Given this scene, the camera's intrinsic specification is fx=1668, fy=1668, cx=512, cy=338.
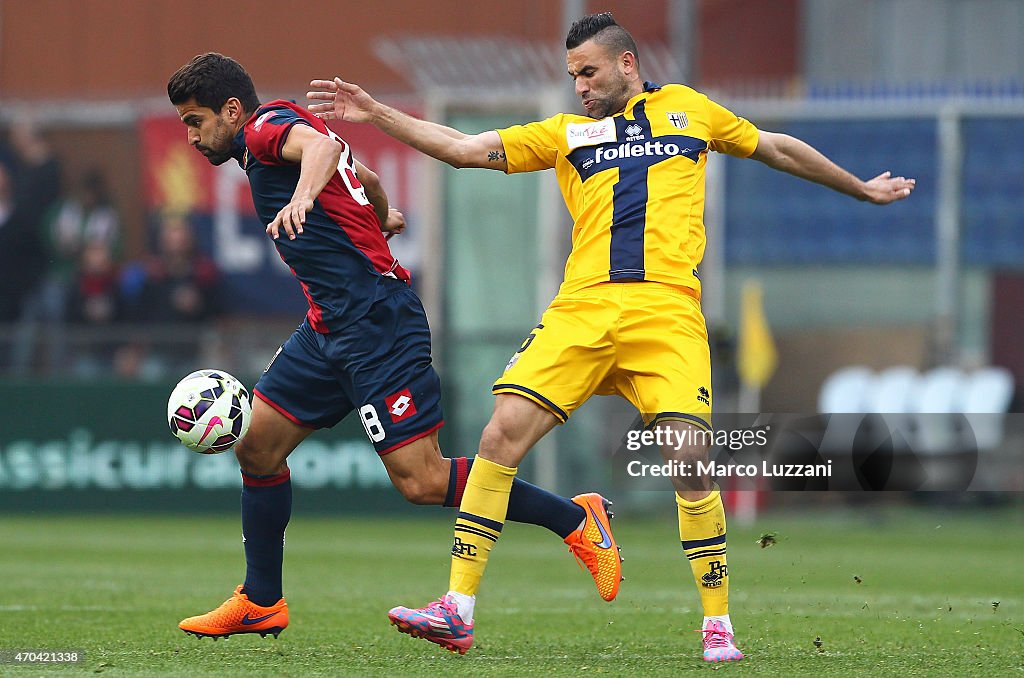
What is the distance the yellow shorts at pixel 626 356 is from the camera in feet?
20.9

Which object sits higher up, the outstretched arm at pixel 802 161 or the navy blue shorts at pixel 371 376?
the outstretched arm at pixel 802 161

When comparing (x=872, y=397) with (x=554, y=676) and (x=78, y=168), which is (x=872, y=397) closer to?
(x=78, y=168)

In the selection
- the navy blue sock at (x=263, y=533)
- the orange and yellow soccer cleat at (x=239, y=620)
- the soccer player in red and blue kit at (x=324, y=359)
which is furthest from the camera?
the navy blue sock at (x=263, y=533)

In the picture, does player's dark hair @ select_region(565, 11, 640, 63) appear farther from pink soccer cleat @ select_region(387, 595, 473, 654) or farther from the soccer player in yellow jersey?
pink soccer cleat @ select_region(387, 595, 473, 654)

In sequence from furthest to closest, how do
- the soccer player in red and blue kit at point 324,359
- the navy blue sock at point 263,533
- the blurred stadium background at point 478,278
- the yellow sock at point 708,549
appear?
the blurred stadium background at point 478,278
the navy blue sock at point 263,533
the soccer player in red and blue kit at point 324,359
the yellow sock at point 708,549

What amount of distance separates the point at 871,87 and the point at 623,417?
820 cm

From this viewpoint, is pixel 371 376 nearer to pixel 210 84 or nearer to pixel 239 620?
pixel 239 620

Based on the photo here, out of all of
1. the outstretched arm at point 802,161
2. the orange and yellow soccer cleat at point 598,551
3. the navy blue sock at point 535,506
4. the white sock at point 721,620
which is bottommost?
the white sock at point 721,620

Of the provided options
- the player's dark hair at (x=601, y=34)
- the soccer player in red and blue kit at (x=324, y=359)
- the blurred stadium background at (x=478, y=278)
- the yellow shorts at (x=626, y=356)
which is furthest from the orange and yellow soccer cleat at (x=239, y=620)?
the blurred stadium background at (x=478, y=278)

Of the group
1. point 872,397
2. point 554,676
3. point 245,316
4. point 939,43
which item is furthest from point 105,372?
point 939,43

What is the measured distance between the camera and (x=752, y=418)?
15930 mm

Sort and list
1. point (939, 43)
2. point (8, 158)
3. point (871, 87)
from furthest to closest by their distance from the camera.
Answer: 1. point (939, 43)
2. point (871, 87)
3. point (8, 158)

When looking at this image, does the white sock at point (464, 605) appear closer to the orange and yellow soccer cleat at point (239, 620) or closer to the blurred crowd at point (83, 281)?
the orange and yellow soccer cleat at point (239, 620)

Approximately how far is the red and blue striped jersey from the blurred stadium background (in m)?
8.91
